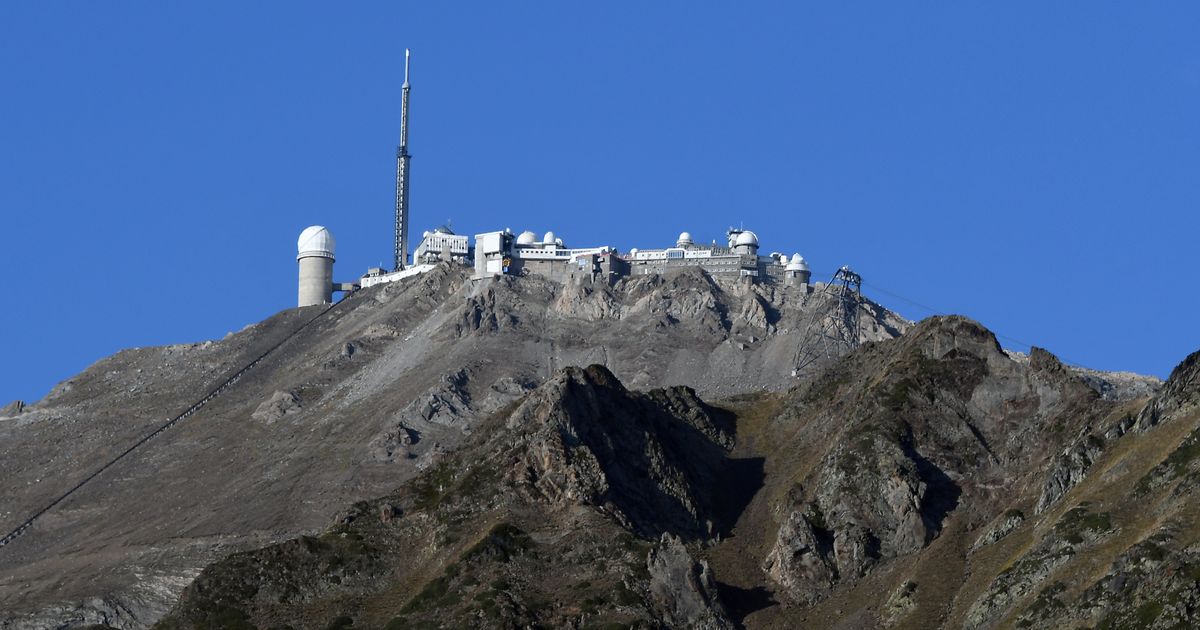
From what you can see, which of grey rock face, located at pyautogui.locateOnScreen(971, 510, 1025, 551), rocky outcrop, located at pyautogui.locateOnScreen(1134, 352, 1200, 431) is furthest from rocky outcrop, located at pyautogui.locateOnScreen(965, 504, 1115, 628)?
rocky outcrop, located at pyautogui.locateOnScreen(1134, 352, 1200, 431)

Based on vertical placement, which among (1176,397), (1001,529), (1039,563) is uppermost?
(1176,397)

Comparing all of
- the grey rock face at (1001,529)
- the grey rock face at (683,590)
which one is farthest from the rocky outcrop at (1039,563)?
the grey rock face at (683,590)

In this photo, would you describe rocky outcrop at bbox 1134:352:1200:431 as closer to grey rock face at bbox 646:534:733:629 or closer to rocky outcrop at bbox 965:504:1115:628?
rocky outcrop at bbox 965:504:1115:628

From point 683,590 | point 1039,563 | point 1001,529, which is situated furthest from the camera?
point 1001,529

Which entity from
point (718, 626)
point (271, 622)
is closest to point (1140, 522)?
point (718, 626)

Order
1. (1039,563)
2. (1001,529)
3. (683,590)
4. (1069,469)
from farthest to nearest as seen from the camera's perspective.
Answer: (1001,529), (1069,469), (683,590), (1039,563)

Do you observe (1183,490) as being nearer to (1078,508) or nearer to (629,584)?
(1078,508)

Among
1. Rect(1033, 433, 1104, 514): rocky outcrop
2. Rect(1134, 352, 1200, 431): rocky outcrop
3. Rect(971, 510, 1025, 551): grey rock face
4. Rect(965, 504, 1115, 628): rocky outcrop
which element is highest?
Rect(1134, 352, 1200, 431): rocky outcrop

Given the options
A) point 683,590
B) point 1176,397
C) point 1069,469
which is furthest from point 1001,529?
point 683,590

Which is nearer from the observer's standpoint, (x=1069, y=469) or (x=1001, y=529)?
(x=1069, y=469)

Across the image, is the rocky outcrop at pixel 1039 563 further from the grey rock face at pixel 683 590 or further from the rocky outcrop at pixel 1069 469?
the grey rock face at pixel 683 590

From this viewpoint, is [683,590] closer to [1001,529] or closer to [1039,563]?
[1001,529]

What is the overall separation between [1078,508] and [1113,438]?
15009 millimetres

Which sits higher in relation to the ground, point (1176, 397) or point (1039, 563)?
point (1176, 397)
